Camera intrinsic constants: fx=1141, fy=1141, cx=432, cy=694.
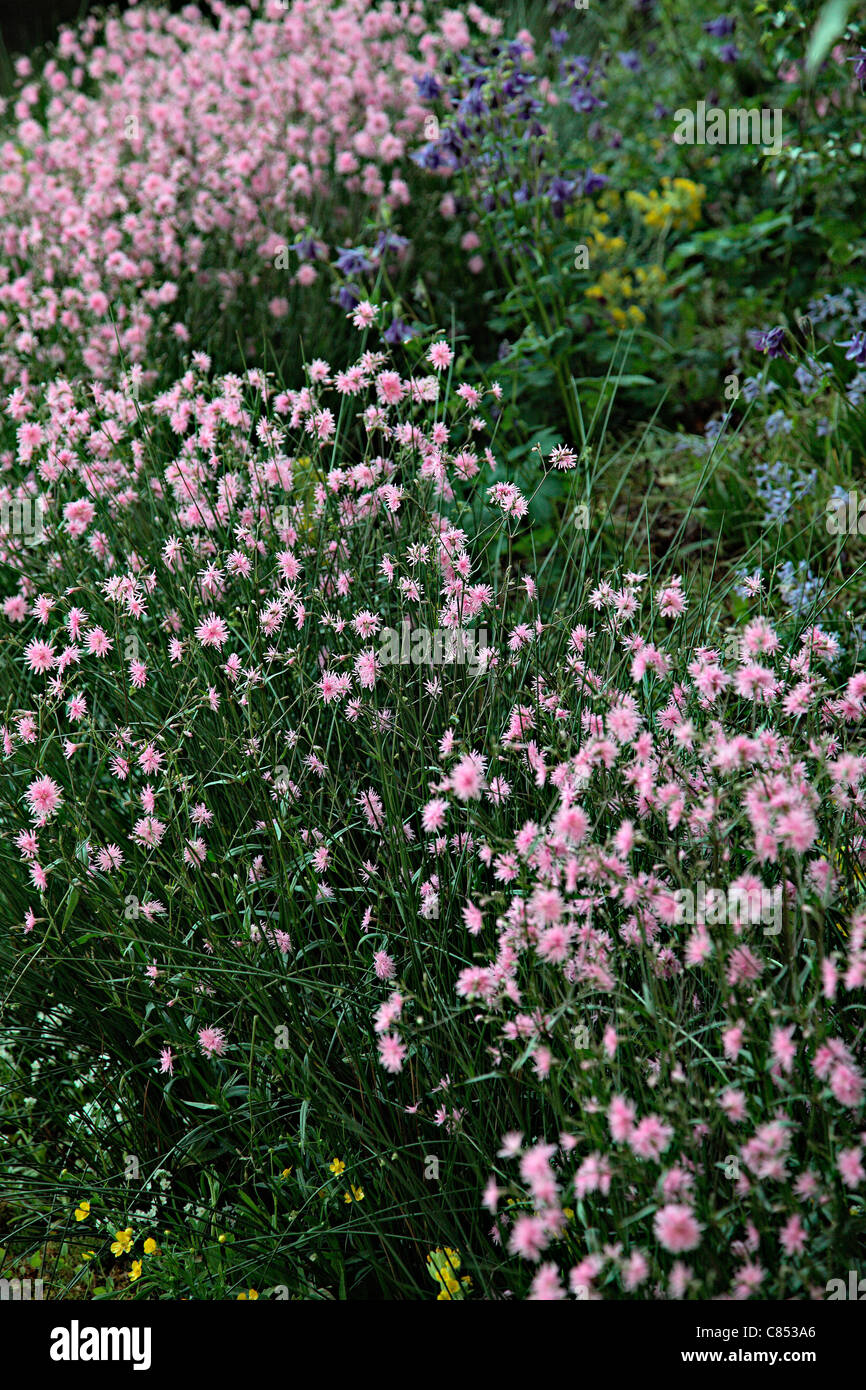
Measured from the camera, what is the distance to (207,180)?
4.75 metres

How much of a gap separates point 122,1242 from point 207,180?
161 inches

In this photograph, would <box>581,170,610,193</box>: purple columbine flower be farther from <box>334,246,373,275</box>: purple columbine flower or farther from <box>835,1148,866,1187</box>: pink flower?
<box>835,1148,866,1187</box>: pink flower

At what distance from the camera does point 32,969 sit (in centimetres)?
248

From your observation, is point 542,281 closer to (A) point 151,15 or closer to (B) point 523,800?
(B) point 523,800

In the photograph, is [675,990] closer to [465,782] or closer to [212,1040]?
[465,782]

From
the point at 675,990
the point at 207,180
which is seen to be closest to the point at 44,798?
the point at 675,990

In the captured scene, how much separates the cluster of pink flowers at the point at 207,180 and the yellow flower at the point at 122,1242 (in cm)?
289

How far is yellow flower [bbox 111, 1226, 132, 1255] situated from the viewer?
2229 millimetres

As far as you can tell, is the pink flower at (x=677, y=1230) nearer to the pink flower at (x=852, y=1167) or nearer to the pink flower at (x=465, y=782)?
the pink flower at (x=852, y=1167)

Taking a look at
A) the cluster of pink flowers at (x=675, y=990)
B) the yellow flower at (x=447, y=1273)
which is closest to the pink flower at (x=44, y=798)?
the cluster of pink flowers at (x=675, y=990)

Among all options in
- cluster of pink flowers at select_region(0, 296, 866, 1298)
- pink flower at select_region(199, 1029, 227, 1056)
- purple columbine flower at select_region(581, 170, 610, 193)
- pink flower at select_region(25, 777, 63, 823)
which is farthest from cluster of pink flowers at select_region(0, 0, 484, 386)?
pink flower at select_region(199, 1029, 227, 1056)

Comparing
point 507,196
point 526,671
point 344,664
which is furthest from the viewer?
point 507,196
